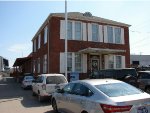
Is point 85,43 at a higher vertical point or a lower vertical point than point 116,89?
higher

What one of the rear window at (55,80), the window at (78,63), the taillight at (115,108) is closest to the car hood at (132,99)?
the taillight at (115,108)

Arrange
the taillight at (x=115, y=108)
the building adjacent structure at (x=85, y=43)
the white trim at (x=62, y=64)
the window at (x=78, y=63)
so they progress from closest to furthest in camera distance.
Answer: the taillight at (x=115, y=108) → the white trim at (x=62, y=64) → the building adjacent structure at (x=85, y=43) → the window at (x=78, y=63)

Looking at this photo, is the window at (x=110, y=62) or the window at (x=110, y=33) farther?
the window at (x=110, y=33)

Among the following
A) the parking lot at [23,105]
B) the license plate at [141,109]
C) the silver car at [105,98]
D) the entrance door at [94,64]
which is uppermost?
the entrance door at [94,64]

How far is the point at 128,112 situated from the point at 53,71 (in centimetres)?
1765

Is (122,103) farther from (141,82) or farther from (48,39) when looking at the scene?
(48,39)

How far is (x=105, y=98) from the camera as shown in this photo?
703 cm

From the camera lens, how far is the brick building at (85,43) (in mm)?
24266

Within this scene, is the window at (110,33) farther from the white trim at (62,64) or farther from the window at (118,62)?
the white trim at (62,64)

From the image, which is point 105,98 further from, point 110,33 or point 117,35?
point 117,35

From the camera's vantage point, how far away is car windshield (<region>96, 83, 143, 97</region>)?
7365 mm

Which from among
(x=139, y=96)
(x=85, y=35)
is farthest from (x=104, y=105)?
(x=85, y=35)

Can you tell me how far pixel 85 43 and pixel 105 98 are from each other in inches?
750

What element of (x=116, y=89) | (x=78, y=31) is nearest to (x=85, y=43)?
(x=78, y=31)
